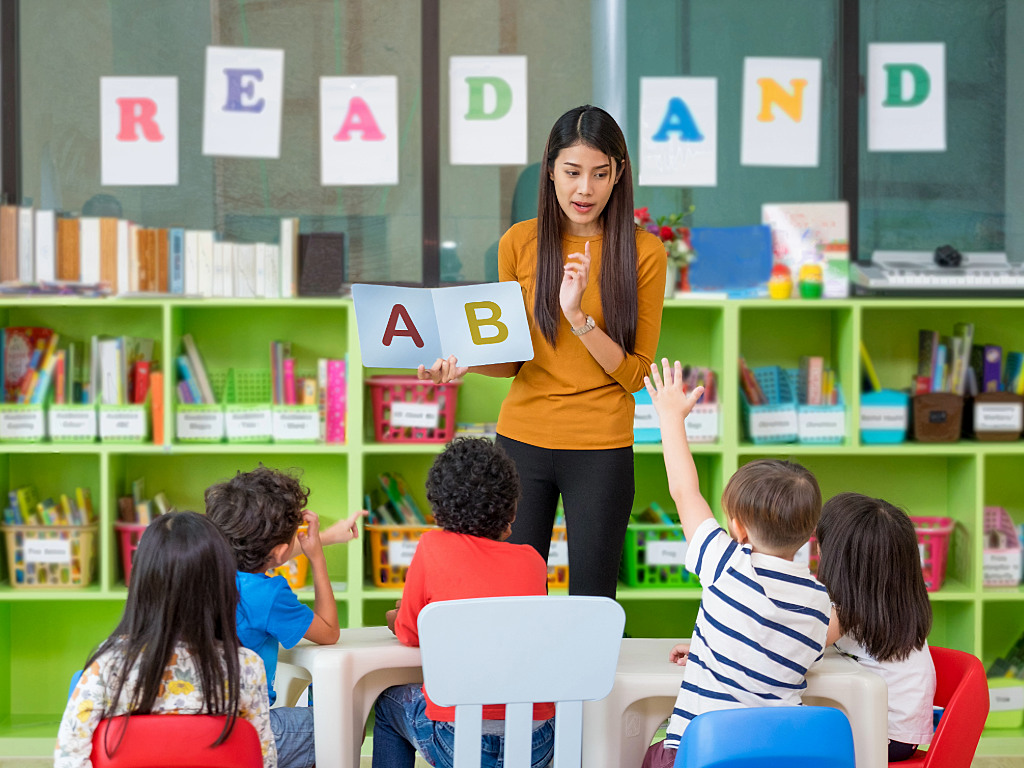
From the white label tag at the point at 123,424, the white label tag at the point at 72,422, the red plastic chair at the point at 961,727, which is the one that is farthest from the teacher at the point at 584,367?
the white label tag at the point at 72,422

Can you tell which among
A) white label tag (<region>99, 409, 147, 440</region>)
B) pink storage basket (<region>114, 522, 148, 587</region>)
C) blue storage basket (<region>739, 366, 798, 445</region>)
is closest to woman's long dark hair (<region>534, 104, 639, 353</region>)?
blue storage basket (<region>739, 366, 798, 445</region>)

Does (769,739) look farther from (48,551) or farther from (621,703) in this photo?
(48,551)

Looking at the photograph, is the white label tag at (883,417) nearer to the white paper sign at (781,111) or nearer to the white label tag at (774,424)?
the white label tag at (774,424)

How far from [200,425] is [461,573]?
1.63m

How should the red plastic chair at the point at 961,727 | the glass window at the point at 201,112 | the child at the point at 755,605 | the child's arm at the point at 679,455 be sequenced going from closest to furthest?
1. the child at the point at 755,605
2. the child's arm at the point at 679,455
3. the red plastic chair at the point at 961,727
4. the glass window at the point at 201,112

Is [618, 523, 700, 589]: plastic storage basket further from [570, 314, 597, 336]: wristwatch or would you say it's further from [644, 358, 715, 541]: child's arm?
[644, 358, 715, 541]: child's arm

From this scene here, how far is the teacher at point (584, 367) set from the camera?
76.5 inches

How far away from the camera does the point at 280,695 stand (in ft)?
6.47

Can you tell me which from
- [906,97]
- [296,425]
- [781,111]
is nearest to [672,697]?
[296,425]

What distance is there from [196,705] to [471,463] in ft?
2.01

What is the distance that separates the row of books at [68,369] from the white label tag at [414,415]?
0.77 metres

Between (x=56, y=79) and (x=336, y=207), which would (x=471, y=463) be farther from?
(x=56, y=79)

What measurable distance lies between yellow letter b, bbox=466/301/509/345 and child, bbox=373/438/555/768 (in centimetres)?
23

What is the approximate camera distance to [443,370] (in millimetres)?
1961
